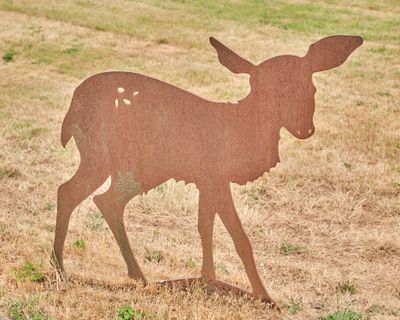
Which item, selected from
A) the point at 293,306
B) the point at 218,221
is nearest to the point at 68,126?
the point at 293,306

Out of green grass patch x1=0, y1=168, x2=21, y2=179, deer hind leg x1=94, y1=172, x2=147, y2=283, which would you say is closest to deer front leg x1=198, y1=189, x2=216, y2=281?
deer hind leg x1=94, y1=172, x2=147, y2=283

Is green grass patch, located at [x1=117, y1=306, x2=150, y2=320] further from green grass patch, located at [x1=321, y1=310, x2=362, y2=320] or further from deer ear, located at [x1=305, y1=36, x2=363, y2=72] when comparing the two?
deer ear, located at [x1=305, y1=36, x2=363, y2=72]

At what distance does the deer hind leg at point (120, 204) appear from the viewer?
4.18 meters

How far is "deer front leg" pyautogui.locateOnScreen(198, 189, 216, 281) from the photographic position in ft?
13.4

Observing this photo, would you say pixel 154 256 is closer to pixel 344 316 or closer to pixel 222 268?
pixel 222 268

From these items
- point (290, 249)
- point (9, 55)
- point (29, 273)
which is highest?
point (9, 55)

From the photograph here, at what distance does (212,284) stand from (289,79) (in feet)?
4.68

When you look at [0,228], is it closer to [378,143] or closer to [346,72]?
[378,143]

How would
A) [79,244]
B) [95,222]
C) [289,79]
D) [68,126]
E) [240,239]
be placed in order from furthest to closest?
1. [95,222]
2. [79,244]
3. [68,126]
4. [240,239]
5. [289,79]

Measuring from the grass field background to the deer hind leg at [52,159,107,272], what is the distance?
0.67ft

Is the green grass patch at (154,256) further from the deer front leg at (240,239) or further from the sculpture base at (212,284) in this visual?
the deer front leg at (240,239)

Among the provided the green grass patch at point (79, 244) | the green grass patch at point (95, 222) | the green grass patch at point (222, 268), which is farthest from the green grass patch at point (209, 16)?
the green grass patch at point (222, 268)

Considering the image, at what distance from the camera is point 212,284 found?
4219 mm

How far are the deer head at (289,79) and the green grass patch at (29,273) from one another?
1931mm
